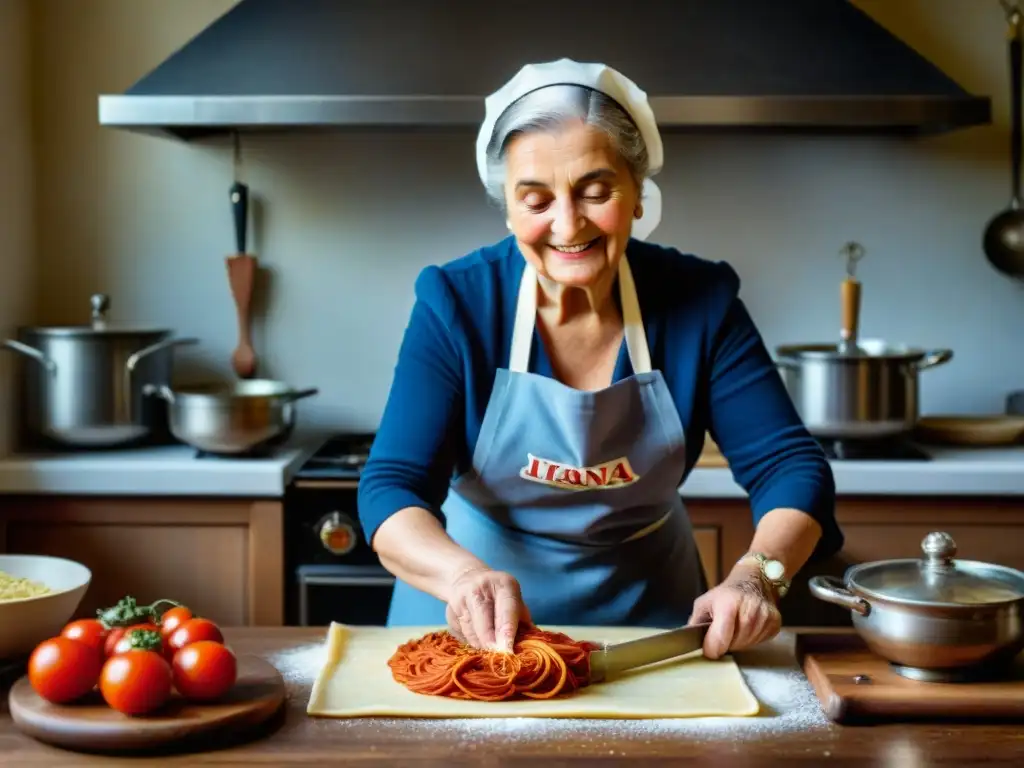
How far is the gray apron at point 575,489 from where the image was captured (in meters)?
1.75

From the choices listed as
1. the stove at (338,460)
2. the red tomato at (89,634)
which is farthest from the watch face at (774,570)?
the stove at (338,460)

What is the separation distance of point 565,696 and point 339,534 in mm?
1213

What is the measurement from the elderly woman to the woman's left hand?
98 mm

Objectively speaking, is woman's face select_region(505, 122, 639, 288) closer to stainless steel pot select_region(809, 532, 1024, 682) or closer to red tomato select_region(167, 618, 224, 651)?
stainless steel pot select_region(809, 532, 1024, 682)

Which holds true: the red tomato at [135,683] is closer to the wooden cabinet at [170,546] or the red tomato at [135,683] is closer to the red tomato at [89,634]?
the red tomato at [89,634]

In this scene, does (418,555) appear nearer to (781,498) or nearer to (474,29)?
(781,498)

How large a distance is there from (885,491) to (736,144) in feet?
3.02

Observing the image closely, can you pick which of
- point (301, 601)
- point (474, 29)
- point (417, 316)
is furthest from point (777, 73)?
point (301, 601)

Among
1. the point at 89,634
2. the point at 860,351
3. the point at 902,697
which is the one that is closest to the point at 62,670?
the point at 89,634

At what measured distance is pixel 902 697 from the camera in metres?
1.29

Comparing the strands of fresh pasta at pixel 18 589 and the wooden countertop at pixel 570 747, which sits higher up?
the strands of fresh pasta at pixel 18 589

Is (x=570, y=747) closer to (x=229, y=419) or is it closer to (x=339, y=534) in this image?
(x=339, y=534)

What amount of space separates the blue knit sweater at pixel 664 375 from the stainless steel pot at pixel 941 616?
0.85ft

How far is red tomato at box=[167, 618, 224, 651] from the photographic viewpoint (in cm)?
130
